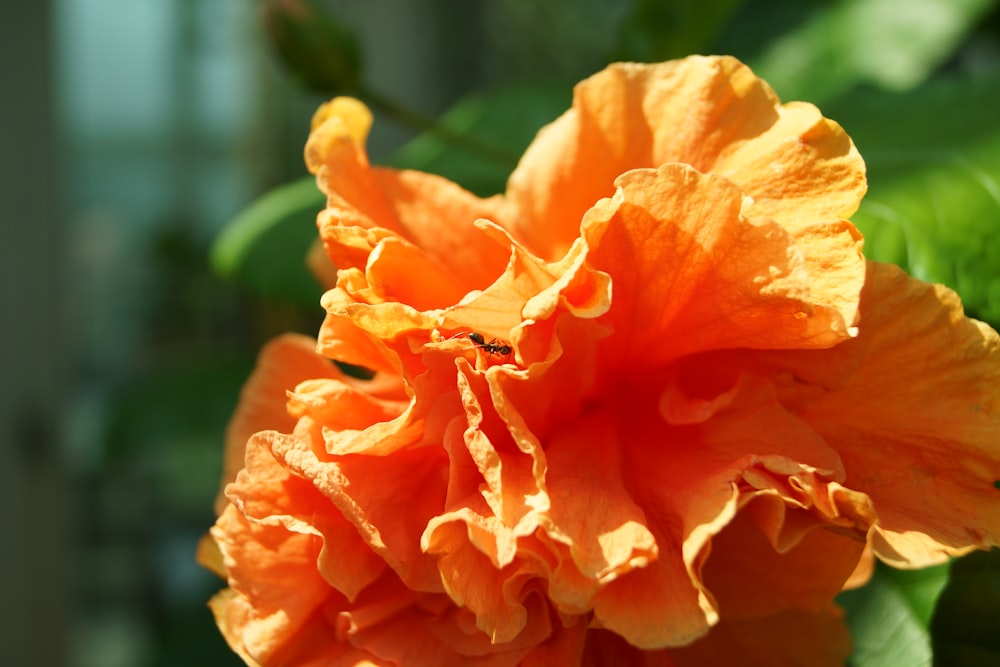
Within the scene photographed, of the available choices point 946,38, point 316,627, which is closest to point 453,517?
point 316,627

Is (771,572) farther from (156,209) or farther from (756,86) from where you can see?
(156,209)

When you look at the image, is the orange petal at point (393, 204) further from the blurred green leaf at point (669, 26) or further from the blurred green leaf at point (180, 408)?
the blurred green leaf at point (180, 408)

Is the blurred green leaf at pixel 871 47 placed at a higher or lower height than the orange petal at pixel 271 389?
lower

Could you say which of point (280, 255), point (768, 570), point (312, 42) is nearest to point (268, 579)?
point (768, 570)

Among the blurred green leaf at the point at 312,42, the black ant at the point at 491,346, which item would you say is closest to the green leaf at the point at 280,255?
the blurred green leaf at the point at 312,42

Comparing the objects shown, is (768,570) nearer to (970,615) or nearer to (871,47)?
(970,615)

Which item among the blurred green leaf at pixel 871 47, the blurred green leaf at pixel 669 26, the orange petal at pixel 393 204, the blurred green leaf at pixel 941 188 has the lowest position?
the blurred green leaf at pixel 871 47
